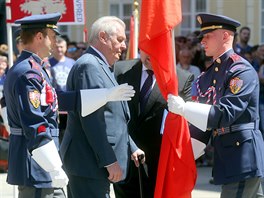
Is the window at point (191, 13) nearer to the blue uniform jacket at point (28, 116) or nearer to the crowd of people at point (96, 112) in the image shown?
the crowd of people at point (96, 112)

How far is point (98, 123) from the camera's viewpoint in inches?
186

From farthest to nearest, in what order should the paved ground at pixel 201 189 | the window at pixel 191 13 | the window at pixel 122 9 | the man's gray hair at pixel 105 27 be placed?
the window at pixel 122 9, the window at pixel 191 13, the paved ground at pixel 201 189, the man's gray hair at pixel 105 27

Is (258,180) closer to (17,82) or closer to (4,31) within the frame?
(17,82)

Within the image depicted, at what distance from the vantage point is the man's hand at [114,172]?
474 centimetres

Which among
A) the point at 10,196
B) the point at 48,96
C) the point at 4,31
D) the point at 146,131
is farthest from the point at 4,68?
the point at 4,31

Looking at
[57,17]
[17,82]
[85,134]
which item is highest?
[57,17]

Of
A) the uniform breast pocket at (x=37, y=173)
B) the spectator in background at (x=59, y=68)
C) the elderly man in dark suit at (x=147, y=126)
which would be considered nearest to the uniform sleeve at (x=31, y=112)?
the uniform breast pocket at (x=37, y=173)

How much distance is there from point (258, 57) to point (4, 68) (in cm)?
371

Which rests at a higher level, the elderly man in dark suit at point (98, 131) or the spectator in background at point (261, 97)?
the elderly man in dark suit at point (98, 131)

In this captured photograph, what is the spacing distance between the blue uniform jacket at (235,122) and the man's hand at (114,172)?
67 cm

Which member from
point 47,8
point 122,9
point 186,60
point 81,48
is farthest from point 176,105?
point 122,9

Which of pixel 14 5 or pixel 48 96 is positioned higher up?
pixel 14 5

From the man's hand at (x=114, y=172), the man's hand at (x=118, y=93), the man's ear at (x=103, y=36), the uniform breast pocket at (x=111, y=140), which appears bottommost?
the man's hand at (x=114, y=172)

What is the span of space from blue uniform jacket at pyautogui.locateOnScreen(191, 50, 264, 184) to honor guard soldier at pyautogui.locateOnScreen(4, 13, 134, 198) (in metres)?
0.65
